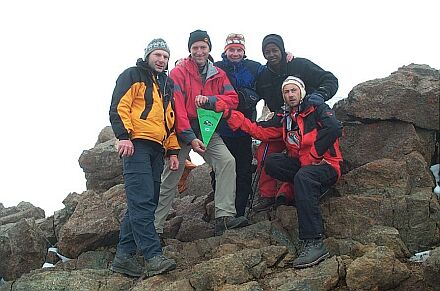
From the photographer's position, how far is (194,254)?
1098cm

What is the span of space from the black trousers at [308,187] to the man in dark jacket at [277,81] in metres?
0.92

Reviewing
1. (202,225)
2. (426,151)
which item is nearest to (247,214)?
(202,225)

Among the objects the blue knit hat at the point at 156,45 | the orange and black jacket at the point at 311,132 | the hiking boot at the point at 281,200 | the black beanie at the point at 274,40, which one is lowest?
the hiking boot at the point at 281,200

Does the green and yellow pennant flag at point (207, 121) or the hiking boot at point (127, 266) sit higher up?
the green and yellow pennant flag at point (207, 121)

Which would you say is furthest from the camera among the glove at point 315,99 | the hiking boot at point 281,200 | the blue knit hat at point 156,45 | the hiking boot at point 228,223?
the hiking boot at point 281,200

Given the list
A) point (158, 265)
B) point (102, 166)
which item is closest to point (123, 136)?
point (158, 265)

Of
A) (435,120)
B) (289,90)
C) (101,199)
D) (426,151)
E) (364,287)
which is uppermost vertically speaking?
(289,90)

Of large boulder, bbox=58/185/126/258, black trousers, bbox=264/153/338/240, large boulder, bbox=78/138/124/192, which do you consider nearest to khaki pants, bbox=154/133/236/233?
black trousers, bbox=264/153/338/240

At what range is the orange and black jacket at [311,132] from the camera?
10.4 metres

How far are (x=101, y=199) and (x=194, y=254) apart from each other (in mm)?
4368

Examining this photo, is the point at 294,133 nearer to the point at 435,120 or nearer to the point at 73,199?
the point at 435,120

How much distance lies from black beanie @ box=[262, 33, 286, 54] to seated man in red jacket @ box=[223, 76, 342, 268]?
57.0 inches

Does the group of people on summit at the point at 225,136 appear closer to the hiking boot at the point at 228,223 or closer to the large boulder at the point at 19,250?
the hiking boot at the point at 228,223

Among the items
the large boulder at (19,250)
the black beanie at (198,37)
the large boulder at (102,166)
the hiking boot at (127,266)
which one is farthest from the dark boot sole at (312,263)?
the large boulder at (102,166)
